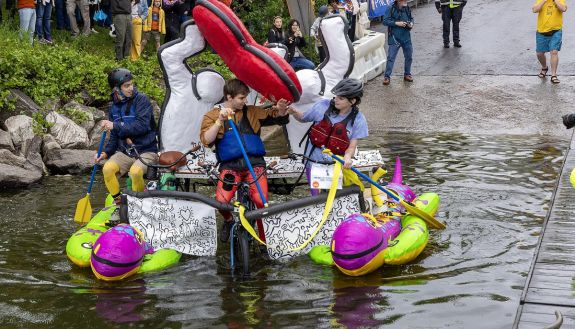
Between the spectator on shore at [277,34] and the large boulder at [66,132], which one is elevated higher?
the spectator on shore at [277,34]

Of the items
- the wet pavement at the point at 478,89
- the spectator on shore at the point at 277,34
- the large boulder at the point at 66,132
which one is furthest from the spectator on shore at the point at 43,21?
the wet pavement at the point at 478,89

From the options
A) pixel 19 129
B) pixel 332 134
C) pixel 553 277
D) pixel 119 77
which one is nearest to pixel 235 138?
pixel 332 134

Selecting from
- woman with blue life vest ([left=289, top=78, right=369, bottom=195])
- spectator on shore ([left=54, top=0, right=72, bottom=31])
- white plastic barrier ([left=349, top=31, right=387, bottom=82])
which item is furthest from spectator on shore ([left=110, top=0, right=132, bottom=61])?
woman with blue life vest ([left=289, top=78, right=369, bottom=195])

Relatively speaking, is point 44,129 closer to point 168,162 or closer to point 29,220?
point 29,220

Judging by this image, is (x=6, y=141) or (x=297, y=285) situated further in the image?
(x=6, y=141)

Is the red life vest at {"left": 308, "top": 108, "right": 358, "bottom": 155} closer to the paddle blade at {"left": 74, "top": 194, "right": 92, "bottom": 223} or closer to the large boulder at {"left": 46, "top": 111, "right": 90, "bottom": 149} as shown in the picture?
the paddle blade at {"left": 74, "top": 194, "right": 92, "bottom": 223}

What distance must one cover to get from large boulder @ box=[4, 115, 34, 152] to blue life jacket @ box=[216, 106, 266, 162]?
201 inches

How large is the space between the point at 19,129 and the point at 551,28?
32.8 ft

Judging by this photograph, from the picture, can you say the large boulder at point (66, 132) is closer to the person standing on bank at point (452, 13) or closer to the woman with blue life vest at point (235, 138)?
the woman with blue life vest at point (235, 138)

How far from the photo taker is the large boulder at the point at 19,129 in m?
13.6

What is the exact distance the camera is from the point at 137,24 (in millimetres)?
18438

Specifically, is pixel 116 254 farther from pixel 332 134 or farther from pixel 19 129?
pixel 19 129

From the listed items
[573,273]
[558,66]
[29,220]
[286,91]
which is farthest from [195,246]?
[558,66]

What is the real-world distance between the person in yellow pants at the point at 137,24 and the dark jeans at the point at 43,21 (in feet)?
5.01
